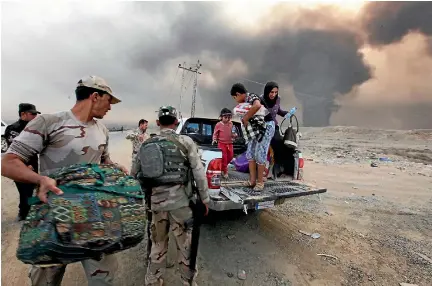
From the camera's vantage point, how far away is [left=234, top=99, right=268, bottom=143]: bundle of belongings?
12.0ft

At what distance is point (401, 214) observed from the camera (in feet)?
17.2

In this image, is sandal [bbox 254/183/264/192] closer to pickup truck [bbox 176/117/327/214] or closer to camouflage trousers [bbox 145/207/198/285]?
pickup truck [bbox 176/117/327/214]

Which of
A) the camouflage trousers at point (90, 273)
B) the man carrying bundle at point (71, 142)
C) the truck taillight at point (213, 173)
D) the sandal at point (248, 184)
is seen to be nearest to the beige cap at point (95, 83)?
the man carrying bundle at point (71, 142)

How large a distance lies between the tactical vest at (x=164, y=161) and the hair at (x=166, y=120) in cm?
16

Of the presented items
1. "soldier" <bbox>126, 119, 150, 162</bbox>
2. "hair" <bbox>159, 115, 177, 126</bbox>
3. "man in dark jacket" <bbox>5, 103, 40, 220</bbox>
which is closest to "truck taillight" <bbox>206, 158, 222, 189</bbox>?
"hair" <bbox>159, 115, 177, 126</bbox>

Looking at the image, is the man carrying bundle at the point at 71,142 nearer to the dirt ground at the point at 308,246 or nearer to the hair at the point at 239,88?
the dirt ground at the point at 308,246

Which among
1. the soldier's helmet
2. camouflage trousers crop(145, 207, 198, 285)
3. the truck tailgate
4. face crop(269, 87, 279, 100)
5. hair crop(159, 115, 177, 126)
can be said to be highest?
face crop(269, 87, 279, 100)

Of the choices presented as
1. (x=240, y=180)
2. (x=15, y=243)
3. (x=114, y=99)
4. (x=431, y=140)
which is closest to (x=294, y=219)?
(x=240, y=180)

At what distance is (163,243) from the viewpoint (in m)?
2.63

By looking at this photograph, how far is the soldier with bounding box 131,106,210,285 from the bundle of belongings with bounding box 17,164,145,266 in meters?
0.83

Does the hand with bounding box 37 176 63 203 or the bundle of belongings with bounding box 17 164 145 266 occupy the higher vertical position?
the hand with bounding box 37 176 63 203

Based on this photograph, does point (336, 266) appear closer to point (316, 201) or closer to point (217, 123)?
point (316, 201)

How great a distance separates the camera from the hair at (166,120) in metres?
2.61

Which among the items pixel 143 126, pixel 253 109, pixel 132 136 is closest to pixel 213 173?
pixel 253 109
